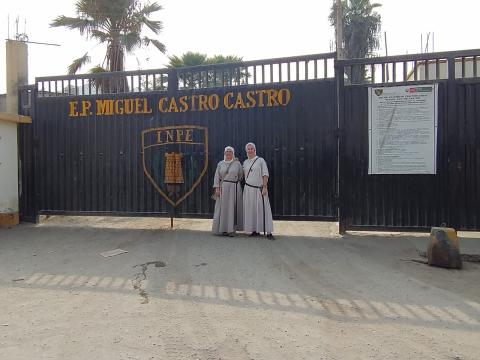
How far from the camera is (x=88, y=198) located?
931cm

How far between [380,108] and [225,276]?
3847 mm

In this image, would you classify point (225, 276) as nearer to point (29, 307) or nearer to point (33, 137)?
point (29, 307)

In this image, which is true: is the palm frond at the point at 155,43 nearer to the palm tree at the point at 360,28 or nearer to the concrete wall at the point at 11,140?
the concrete wall at the point at 11,140

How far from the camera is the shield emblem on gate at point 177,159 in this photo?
8633mm

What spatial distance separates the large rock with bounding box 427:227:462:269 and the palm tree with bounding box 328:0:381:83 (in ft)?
84.5

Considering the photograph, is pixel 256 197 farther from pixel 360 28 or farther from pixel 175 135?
pixel 360 28

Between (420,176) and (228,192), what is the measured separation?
3073 millimetres

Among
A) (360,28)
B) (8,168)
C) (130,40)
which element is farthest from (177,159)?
(360,28)

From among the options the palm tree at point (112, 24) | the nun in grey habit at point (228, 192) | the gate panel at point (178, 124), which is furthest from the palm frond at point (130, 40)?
the nun in grey habit at point (228, 192)

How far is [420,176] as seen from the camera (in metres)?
7.54

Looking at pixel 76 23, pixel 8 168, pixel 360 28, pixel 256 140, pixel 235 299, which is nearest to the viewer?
pixel 235 299

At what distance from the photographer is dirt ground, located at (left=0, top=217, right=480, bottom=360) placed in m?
3.66

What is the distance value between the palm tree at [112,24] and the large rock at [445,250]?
38.0ft

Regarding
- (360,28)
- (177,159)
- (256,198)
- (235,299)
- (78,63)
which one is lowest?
(235,299)
